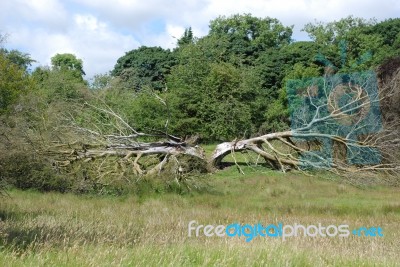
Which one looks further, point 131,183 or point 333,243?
point 131,183

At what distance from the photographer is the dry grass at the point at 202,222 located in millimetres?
5227

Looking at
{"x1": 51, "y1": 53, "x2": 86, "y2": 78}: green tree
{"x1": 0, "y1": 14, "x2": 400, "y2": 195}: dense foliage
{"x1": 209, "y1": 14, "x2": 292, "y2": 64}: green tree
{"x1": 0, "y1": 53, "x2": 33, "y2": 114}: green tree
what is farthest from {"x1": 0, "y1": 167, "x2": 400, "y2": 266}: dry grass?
{"x1": 51, "y1": 53, "x2": 86, "y2": 78}: green tree

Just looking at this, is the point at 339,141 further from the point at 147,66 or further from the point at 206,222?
the point at 147,66

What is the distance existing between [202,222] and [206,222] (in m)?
0.14

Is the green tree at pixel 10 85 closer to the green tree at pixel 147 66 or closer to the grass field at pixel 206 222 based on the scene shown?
the grass field at pixel 206 222

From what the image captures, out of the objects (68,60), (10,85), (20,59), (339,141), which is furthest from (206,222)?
(68,60)

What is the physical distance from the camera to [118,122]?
20.2 meters

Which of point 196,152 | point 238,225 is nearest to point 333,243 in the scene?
point 238,225

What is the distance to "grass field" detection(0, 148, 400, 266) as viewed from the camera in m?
5.24

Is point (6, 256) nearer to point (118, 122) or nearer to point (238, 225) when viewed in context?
point (238, 225)

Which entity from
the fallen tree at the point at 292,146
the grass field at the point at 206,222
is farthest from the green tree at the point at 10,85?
the grass field at the point at 206,222

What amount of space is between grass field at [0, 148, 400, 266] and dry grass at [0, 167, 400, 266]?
17 millimetres

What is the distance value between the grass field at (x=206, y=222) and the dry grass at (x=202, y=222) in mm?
17

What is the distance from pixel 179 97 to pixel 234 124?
3778mm
